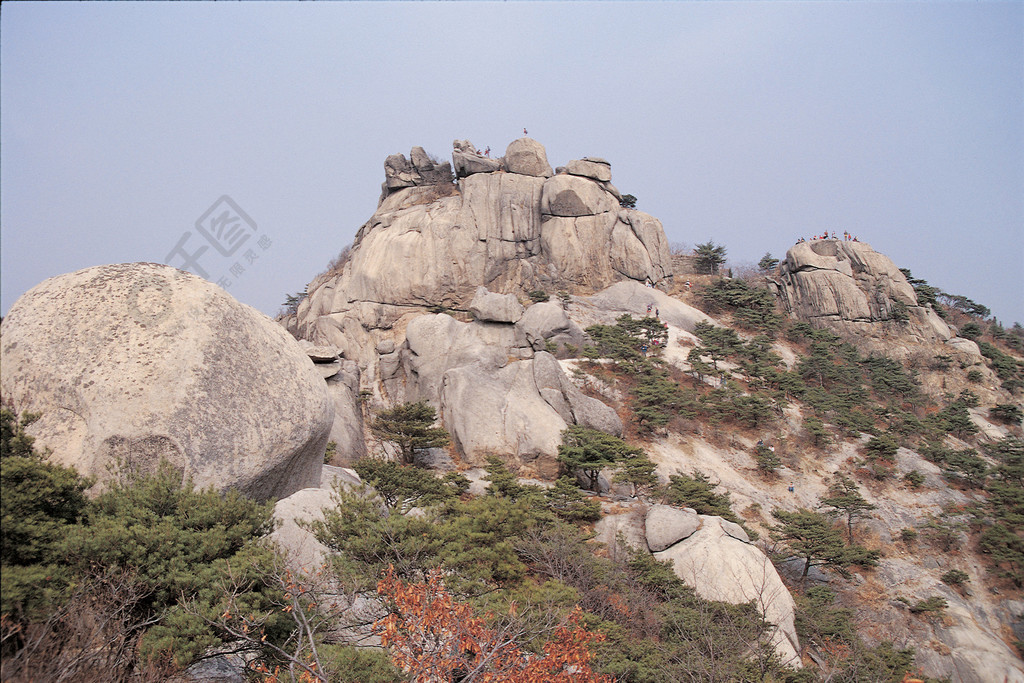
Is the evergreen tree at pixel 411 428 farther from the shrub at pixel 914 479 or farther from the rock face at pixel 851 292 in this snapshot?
the rock face at pixel 851 292

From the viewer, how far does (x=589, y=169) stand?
32.2 m

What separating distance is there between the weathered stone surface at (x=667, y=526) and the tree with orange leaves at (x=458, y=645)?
19.0 feet

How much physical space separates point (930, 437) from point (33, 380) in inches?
1094

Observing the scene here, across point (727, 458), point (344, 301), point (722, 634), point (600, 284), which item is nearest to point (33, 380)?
point (722, 634)

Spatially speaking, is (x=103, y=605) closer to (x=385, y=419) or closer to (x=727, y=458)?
(x=385, y=419)

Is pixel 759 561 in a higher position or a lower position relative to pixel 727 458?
higher

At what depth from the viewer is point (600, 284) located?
30.5 m

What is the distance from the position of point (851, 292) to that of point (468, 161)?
22.4m

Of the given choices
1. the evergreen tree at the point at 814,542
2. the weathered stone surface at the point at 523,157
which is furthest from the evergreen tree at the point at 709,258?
the evergreen tree at the point at 814,542

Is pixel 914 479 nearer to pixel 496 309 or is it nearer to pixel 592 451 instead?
pixel 592 451

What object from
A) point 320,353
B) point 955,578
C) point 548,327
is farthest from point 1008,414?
point 320,353

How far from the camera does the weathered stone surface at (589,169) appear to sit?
32.2 m

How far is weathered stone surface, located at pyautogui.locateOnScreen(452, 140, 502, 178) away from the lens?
3122 centimetres

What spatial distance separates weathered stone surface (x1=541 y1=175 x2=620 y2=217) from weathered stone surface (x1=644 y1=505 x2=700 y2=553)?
20.8m
